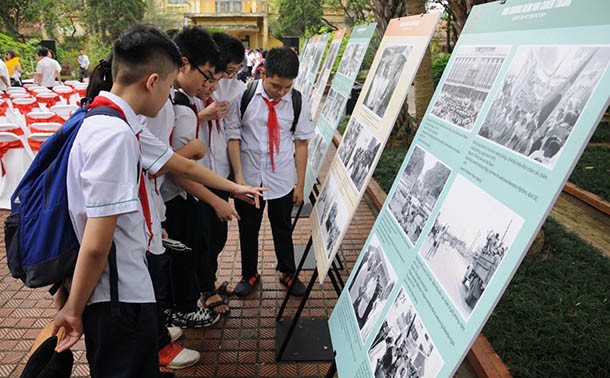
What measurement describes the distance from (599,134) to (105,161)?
8948 mm

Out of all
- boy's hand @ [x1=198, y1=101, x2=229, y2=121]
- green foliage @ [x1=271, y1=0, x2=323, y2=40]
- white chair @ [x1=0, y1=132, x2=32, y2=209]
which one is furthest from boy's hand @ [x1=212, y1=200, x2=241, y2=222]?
green foliage @ [x1=271, y1=0, x2=323, y2=40]

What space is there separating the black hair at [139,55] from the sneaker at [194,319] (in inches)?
74.4

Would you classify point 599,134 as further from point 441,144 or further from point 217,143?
point 441,144

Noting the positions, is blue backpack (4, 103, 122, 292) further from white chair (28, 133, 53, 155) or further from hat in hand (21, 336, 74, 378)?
white chair (28, 133, 53, 155)

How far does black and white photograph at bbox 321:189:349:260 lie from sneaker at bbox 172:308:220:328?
4.12ft

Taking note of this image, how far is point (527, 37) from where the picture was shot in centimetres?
112

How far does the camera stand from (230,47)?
2.94 meters

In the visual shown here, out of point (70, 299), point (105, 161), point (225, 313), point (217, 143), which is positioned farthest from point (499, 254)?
point (225, 313)

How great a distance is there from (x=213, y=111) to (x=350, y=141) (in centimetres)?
83

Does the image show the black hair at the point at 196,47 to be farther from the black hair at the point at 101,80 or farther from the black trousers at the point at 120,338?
the black trousers at the point at 120,338

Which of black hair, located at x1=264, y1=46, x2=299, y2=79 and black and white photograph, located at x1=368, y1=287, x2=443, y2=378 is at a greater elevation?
black hair, located at x1=264, y1=46, x2=299, y2=79

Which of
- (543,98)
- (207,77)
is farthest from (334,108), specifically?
(543,98)

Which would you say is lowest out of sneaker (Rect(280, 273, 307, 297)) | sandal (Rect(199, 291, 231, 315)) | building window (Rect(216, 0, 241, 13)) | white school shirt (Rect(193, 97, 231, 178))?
sandal (Rect(199, 291, 231, 315))

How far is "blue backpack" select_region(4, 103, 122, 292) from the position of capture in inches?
59.7
